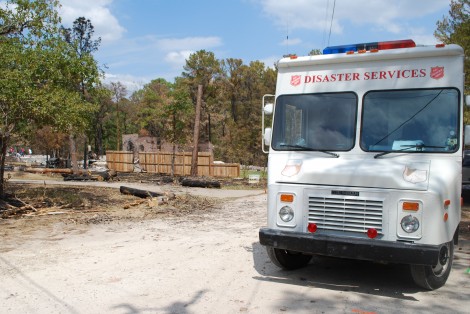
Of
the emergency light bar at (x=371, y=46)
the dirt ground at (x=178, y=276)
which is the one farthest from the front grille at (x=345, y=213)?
the emergency light bar at (x=371, y=46)

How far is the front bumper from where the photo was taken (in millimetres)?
5059

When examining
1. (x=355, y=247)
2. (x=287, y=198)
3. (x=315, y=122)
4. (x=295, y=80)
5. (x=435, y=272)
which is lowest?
(x=435, y=272)

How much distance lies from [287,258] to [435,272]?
203 cm

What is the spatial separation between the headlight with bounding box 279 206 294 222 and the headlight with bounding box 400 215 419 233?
1.34 m

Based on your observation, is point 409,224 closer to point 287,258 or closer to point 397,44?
point 287,258

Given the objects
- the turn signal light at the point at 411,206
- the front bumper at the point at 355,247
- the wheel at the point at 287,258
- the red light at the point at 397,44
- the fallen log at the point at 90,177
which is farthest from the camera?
the fallen log at the point at 90,177

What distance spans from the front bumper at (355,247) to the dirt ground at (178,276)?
0.55m

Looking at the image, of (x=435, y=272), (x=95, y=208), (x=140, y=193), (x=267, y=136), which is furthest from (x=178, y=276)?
(x=140, y=193)

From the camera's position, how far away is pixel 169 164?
3225cm

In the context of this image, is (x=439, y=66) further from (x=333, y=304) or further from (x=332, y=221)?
(x=333, y=304)

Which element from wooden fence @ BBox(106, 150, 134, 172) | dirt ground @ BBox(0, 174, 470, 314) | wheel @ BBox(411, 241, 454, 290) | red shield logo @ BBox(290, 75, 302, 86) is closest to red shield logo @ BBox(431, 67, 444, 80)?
red shield logo @ BBox(290, 75, 302, 86)

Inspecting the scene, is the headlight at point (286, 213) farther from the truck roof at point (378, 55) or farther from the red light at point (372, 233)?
the truck roof at point (378, 55)

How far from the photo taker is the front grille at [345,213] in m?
5.41

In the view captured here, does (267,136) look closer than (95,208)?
Yes
